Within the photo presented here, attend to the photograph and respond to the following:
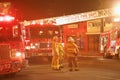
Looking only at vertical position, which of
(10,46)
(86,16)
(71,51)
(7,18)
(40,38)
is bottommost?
(71,51)

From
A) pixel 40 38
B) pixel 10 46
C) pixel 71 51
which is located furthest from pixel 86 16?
pixel 10 46

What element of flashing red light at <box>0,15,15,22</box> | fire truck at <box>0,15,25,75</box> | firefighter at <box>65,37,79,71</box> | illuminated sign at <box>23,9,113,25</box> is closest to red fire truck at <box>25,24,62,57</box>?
illuminated sign at <box>23,9,113,25</box>

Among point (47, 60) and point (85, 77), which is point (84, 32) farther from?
point (85, 77)

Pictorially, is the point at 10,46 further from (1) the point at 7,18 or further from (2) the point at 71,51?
(2) the point at 71,51

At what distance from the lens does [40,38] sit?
21.5 meters

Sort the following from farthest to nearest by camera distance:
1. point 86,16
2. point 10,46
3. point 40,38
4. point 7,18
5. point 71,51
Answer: point 86,16 < point 40,38 < point 71,51 < point 7,18 < point 10,46

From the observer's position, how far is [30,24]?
2205 cm

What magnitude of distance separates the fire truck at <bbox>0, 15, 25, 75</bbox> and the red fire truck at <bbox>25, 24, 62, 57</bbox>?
6.28m

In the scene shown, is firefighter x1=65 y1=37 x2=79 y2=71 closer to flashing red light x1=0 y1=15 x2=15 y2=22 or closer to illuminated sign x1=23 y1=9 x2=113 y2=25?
flashing red light x1=0 y1=15 x2=15 y2=22

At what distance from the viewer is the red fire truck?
21219 millimetres

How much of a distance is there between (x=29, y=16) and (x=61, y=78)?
166ft

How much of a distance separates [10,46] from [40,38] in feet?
25.0

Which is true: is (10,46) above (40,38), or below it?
below

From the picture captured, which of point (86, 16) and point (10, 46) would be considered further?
point (86, 16)
